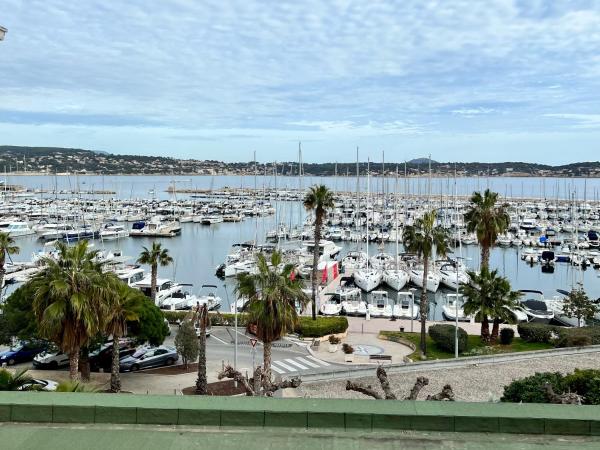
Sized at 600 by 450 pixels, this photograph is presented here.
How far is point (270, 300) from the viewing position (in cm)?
1995

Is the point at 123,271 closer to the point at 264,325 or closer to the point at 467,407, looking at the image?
the point at 264,325

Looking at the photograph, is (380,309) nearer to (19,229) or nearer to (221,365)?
(221,365)

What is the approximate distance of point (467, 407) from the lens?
6.55 meters

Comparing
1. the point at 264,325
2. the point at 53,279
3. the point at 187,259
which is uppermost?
the point at 53,279

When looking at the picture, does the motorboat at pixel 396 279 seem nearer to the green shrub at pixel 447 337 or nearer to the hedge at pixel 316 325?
the hedge at pixel 316 325

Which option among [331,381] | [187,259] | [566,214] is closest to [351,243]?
[187,259]

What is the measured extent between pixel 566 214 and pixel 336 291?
8881 cm

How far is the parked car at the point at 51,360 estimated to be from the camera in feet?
86.2

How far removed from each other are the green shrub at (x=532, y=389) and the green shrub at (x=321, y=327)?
1713cm

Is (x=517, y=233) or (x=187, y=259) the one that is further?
(x=517, y=233)

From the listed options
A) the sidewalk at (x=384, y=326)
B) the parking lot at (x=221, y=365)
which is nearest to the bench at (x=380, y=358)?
the parking lot at (x=221, y=365)

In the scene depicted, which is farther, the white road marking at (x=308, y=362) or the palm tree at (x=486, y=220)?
the palm tree at (x=486, y=220)

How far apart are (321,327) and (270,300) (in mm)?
13081

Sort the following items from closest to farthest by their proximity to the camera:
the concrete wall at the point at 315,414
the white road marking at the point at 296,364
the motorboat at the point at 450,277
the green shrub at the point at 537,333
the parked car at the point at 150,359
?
the concrete wall at the point at 315,414
the parked car at the point at 150,359
the white road marking at the point at 296,364
the green shrub at the point at 537,333
the motorboat at the point at 450,277
